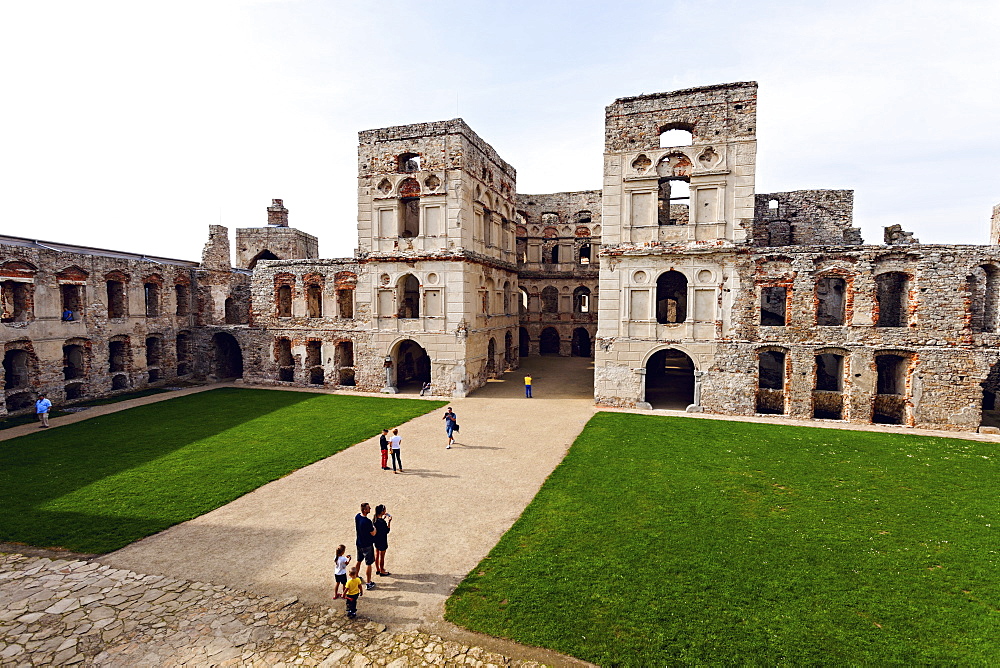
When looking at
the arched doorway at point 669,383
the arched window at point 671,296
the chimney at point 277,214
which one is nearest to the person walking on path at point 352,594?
the arched doorway at point 669,383

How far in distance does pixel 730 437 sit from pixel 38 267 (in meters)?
31.6

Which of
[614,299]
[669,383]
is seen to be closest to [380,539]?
[614,299]

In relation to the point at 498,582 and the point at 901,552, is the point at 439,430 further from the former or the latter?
the point at 901,552

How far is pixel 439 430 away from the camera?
20328mm

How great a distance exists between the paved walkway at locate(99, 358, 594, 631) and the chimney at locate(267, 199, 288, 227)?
29494mm

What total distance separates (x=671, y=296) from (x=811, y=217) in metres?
9.31

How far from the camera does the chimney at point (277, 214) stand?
41.8 m

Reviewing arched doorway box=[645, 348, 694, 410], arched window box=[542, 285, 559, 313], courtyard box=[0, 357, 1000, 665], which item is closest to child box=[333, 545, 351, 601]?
courtyard box=[0, 357, 1000, 665]

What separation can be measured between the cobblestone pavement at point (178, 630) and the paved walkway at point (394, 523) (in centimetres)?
39

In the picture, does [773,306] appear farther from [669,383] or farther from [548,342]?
[548,342]

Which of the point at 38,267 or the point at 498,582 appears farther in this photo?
the point at 38,267

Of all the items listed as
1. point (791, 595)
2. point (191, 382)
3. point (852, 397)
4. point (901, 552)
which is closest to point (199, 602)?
point (791, 595)

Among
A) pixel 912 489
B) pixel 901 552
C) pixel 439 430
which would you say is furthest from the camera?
pixel 439 430

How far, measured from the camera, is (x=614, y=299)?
23938 mm
